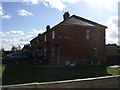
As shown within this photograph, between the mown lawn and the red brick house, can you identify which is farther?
the red brick house

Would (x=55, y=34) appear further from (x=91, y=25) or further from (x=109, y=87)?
(x=109, y=87)

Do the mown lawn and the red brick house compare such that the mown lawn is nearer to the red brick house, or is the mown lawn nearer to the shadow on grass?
the shadow on grass

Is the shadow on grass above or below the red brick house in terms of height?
below

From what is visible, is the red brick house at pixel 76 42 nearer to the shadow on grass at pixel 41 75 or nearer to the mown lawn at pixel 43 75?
the mown lawn at pixel 43 75

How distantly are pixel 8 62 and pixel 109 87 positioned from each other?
19290 millimetres

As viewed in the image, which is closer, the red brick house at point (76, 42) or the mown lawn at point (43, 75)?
the mown lawn at point (43, 75)

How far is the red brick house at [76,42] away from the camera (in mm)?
20359

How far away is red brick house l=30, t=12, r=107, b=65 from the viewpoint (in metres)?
20.4

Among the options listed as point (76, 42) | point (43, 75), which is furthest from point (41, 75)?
point (76, 42)

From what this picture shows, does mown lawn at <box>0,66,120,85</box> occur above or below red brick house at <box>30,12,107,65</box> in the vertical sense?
below

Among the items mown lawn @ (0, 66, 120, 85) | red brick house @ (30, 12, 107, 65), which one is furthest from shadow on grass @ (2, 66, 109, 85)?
red brick house @ (30, 12, 107, 65)

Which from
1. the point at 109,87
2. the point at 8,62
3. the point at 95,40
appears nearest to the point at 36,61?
the point at 8,62

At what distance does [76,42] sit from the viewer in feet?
68.4

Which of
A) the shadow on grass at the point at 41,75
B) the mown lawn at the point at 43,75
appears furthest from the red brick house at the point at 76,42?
the shadow on grass at the point at 41,75
